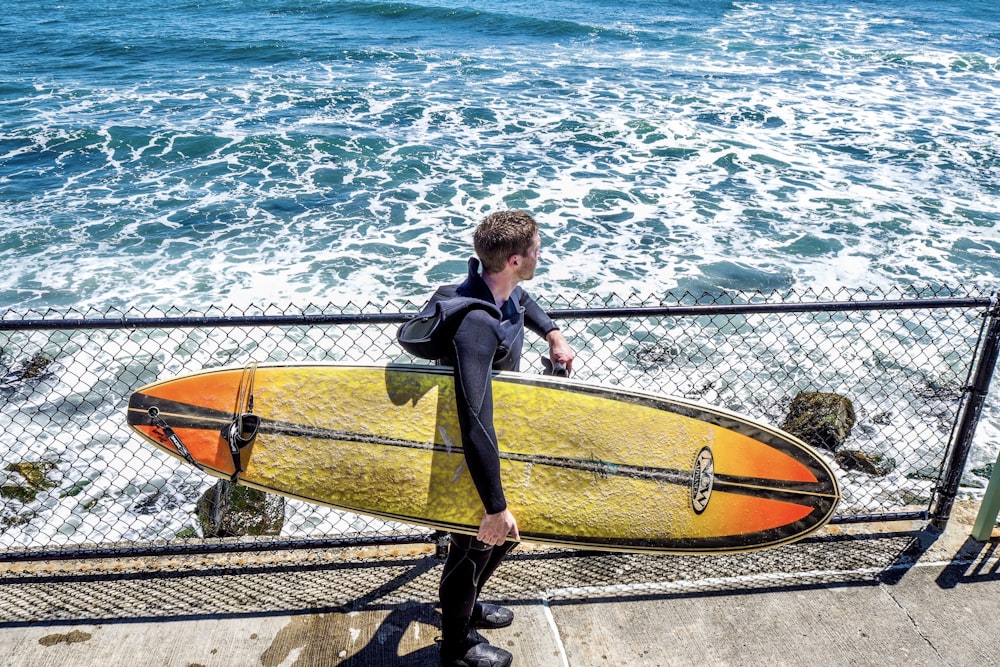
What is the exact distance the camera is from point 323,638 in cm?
329

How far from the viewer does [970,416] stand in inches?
149

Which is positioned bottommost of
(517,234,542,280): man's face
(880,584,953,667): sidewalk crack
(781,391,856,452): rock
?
(781,391,856,452): rock

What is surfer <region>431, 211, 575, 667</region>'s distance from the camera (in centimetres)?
253

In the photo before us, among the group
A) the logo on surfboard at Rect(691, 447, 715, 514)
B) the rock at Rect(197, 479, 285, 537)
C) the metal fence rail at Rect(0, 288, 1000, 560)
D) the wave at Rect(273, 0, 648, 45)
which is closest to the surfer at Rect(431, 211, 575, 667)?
the logo on surfboard at Rect(691, 447, 715, 514)

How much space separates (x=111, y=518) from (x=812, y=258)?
10.1 m

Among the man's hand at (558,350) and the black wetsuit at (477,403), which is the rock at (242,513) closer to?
the black wetsuit at (477,403)

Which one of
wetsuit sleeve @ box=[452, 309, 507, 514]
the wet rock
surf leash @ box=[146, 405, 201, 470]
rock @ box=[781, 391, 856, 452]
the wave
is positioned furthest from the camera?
the wave

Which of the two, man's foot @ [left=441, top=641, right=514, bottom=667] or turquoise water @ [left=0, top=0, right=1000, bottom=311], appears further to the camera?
turquoise water @ [left=0, top=0, right=1000, bottom=311]

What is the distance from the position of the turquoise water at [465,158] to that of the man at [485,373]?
7669mm

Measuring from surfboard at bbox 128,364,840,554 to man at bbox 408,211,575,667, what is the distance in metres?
0.22

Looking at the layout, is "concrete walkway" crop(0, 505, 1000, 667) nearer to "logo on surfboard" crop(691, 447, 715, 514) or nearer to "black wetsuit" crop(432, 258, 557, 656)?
"black wetsuit" crop(432, 258, 557, 656)

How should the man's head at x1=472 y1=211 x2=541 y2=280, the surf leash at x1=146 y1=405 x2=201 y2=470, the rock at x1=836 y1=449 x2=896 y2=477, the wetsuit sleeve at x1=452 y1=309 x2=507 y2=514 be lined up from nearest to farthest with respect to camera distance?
1. the wetsuit sleeve at x1=452 y1=309 x2=507 y2=514
2. the man's head at x1=472 y1=211 x2=541 y2=280
3. the surf leash at x1=146 y1=405 x2=201 y2=470
4. the rock at x1=836 y1=449 x2=896 y2=477

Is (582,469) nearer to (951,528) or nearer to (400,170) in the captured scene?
(951,528)

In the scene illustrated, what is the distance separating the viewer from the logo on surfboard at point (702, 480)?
3.21 m
